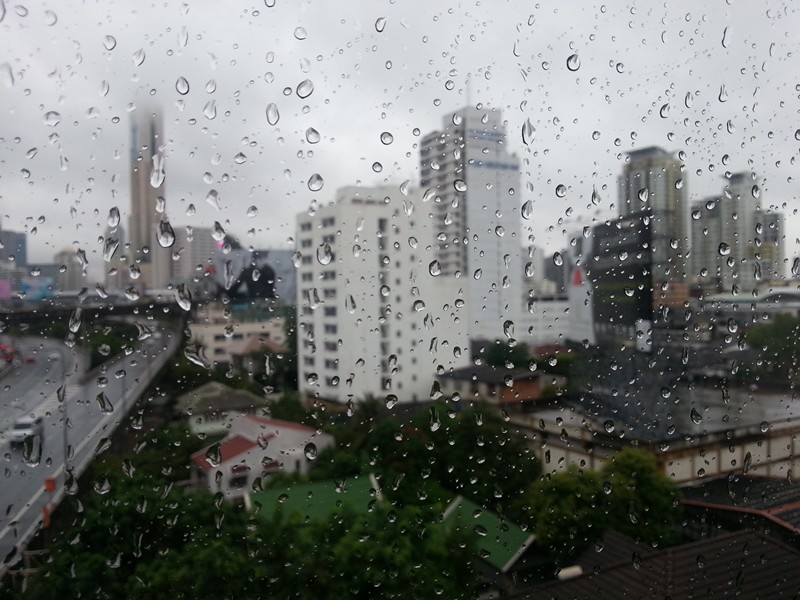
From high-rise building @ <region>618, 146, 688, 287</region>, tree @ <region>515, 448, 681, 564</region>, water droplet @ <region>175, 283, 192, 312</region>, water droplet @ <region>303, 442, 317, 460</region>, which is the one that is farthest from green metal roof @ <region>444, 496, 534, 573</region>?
high-rise building @ <region>618, 146, 688, 287</region>

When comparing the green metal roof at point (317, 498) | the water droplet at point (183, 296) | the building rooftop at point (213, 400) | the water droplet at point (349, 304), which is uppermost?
the water droplet at point (183, 296)

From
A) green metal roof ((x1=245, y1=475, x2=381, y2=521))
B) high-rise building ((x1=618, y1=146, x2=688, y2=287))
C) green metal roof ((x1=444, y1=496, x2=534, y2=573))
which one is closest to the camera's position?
green metal roof ((x1=245, y1=475, x2=381, y2=521))

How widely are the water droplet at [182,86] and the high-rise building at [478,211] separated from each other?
520 millimetres

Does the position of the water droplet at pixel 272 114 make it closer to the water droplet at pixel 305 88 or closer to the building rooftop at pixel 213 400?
the water droplet at pixel 305 88

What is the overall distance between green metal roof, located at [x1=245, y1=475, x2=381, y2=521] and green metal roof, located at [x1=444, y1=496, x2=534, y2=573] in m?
0.19

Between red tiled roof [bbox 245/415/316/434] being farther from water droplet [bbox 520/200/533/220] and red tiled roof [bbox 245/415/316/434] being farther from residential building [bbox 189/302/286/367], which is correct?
water droplet [bbox 520/200/533/220]

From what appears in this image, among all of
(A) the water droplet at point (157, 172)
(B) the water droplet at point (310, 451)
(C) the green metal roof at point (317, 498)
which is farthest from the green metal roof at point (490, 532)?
(A) the water droplet at point (157, 172)

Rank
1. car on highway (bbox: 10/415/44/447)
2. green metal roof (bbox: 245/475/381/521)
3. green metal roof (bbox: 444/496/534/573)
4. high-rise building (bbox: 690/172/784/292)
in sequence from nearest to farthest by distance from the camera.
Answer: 1. car on highway (bbox: 10/415/44/447)
2. green metal roof (bbox: 245/475/381/521)
3. green metal roof (bbox: 444/496/534/573)
4. high-rise building (bbox: 690/172/784/292)

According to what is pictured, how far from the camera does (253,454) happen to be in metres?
1.18

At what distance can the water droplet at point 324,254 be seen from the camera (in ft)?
4.05

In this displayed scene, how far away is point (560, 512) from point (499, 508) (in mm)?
191

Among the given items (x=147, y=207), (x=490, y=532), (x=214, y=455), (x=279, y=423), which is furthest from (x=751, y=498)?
(x=147, y=207)

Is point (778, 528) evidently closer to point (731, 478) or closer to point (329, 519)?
point (731, 478)

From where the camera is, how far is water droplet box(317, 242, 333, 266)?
1235 mm
